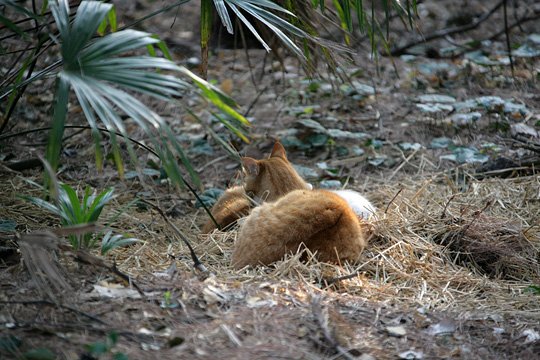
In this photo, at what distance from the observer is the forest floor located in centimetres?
304

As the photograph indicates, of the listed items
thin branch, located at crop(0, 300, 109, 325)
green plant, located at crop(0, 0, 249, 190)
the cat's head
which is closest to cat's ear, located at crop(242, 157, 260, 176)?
the cat's head

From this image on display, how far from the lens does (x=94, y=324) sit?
2.96 m

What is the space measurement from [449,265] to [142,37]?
7.99 ft

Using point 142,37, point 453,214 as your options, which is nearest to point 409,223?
point 453,214

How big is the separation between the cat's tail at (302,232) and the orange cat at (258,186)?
0.69 m

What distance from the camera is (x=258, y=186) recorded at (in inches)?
195

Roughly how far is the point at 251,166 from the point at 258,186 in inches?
7.4

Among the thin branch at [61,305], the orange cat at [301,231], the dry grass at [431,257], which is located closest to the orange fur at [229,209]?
the dry grass at [431,257]

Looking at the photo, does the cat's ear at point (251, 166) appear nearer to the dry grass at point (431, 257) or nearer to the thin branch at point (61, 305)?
the dry grass at point (431, 257)

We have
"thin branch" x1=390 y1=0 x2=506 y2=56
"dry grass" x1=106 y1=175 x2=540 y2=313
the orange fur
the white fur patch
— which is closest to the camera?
"dry grass" x1=106 y1=175 x2=540 y2=313

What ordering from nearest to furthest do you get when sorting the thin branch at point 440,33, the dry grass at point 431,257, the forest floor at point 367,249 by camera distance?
the forest floor at point 367,249 < the dry grass at point 431,257 < the thin branch at point 440,33

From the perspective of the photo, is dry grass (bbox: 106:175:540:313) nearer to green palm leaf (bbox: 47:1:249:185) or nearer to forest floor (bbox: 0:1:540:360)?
forest floor (bbox: 0:1:540:360)

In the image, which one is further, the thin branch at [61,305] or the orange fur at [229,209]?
the orange fur at [229,209]

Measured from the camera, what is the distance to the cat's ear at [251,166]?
4809 millimetres
